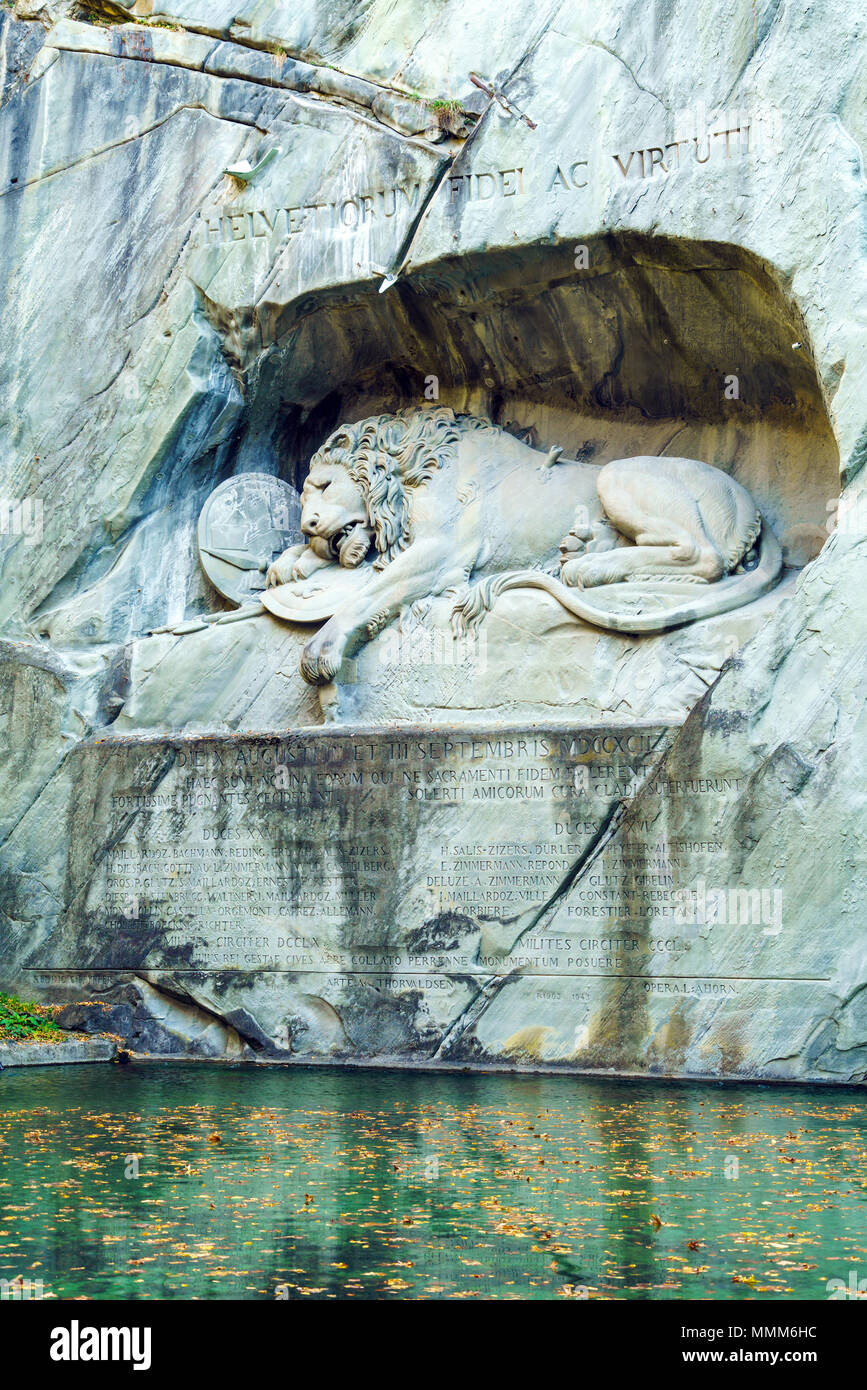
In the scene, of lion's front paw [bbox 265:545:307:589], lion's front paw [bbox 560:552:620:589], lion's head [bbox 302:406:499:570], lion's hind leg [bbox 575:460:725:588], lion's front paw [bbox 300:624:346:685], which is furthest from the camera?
lion's front paw [bbox 265:545:307:589]

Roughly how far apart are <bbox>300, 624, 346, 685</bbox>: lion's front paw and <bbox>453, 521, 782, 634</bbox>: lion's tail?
773mm

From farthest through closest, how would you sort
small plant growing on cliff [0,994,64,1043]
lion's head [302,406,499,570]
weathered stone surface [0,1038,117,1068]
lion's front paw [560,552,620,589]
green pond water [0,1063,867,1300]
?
lion's head [302,406,499,570], lion's front paw [560,552,620,589], small plant growing on cliff [0,994,64,1043], weathered stone surface [0,1038,117,1068], green pond water [0,1063,867,1300]

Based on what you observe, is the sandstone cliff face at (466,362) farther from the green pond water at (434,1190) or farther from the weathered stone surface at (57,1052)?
the green pond water at (434,1190)

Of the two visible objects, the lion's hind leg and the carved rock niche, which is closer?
the carved rock niche

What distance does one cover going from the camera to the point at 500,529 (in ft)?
38.4

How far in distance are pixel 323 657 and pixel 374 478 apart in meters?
1.42

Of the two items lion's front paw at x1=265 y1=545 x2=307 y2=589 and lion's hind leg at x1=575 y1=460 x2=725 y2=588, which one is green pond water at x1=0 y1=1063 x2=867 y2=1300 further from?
lion's front paw at x1=265 y1=545 x2=307 y2=589

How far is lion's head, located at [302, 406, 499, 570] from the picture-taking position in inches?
470

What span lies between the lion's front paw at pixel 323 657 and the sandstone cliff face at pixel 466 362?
214mm

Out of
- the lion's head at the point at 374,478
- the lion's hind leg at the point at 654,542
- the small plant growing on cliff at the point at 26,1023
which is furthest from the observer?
the lion's head at the point at 374,478

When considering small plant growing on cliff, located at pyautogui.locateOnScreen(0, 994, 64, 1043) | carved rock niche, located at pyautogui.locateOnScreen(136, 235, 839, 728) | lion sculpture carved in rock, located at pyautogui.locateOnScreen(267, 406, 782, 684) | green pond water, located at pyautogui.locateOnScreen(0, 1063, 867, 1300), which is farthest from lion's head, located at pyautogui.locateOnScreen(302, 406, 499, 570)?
green pond water, located at pyautogui.locateOnScreen(0, 1063, 867, 1300)

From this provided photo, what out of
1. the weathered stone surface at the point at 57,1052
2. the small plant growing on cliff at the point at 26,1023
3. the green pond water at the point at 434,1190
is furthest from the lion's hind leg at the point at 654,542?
the small plant growing on cliff at the point at 26,1023

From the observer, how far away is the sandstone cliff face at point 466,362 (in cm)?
977

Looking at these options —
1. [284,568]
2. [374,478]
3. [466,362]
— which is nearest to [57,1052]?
[284,568]
